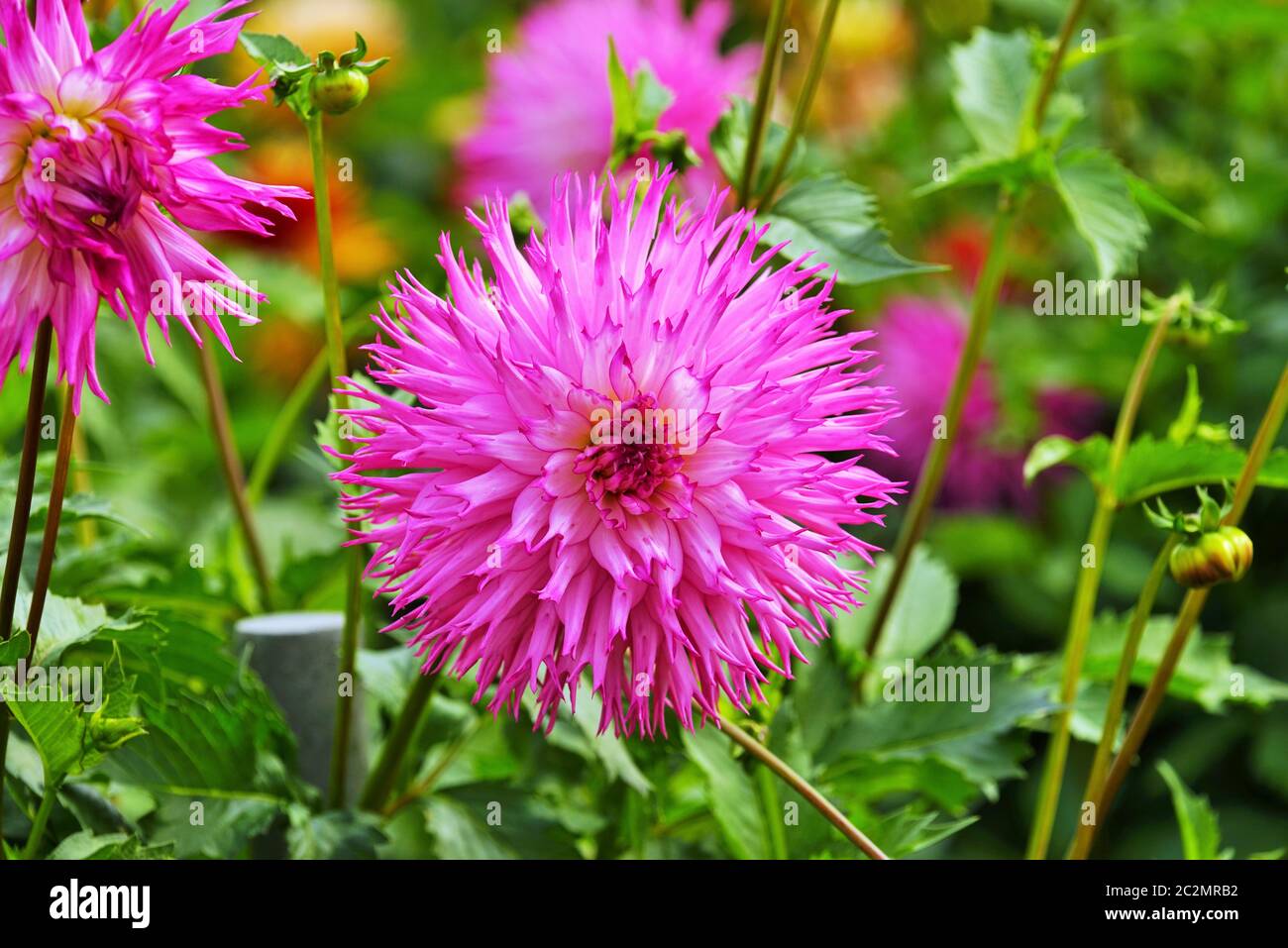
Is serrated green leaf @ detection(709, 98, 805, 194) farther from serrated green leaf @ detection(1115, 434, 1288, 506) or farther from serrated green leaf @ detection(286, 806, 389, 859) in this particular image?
serrated green leaf @ detection(286, 806, 389, 859)

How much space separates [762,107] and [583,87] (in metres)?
0.47

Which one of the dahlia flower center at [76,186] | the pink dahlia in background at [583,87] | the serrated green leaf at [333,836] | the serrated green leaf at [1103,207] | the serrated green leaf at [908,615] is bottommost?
the serrated green leaf at [333,836]

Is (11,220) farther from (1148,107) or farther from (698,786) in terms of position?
(1148,107)

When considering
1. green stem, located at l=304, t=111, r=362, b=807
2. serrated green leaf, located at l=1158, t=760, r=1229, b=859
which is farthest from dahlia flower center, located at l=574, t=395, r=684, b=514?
serrated green leaf, located at l=1158, t=760, r=1229, b=859

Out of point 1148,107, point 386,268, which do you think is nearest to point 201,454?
point 386,268

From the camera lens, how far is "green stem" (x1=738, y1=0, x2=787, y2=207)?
2.35ft

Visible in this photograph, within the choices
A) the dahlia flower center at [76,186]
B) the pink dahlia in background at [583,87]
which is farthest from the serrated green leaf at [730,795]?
the pink dahlia in background at [583,87]

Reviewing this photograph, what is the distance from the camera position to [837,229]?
0.69 metres

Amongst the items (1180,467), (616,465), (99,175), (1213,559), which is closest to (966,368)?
(1180,467)

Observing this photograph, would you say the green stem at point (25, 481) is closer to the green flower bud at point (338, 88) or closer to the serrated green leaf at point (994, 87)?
the green flower bud at point (338, 88)

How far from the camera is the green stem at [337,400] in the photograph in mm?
606

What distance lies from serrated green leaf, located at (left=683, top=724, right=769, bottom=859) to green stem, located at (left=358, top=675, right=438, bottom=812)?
0.13 metres

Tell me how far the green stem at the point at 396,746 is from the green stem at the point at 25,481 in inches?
6.7
